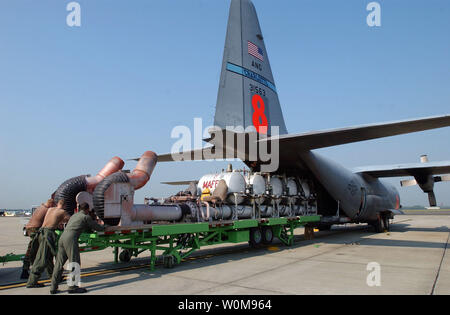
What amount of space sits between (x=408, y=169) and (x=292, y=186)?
10.4 meters

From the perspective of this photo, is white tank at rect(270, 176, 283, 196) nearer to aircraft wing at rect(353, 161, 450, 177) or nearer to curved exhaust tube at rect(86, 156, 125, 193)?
curved exhaust tube at rect(86, 156, 125, 193)

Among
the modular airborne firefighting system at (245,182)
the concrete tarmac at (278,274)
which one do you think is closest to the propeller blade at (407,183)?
the modular airborne firefighting system at (245,182)

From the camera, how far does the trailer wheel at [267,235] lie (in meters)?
13.3

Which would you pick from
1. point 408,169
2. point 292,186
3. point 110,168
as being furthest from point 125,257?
point 408,169

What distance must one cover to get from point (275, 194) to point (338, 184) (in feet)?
15.2

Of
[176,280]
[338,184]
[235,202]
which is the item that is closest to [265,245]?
[235,202]

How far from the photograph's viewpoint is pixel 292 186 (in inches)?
572

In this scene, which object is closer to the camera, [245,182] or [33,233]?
[33,233]

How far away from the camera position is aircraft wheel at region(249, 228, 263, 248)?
1273cm

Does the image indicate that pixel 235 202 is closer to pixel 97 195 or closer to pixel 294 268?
pixel 294 268

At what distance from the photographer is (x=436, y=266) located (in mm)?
9367

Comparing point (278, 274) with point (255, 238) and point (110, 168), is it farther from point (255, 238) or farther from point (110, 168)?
point (110, 168)

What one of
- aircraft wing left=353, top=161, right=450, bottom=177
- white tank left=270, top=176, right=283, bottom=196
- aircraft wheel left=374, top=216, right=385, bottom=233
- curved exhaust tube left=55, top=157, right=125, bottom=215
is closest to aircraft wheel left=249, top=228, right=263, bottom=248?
white tank left=270, top=176, right=283, bottom=196

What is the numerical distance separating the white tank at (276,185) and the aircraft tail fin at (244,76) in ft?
6.34
